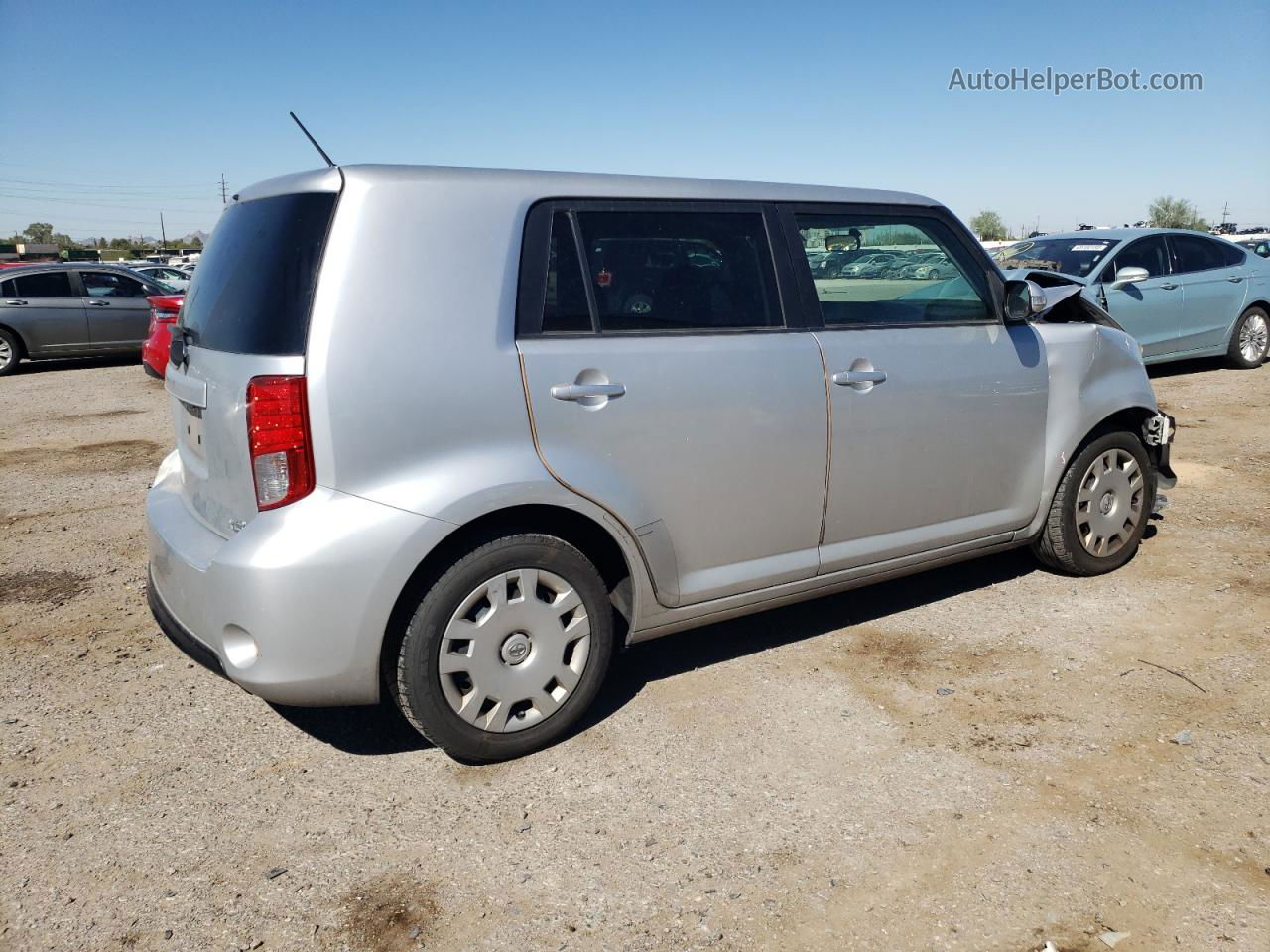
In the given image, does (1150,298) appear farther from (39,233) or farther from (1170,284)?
(39,233)

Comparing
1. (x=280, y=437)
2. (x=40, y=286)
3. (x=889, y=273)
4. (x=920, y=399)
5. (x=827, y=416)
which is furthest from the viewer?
(x=40, y=286)

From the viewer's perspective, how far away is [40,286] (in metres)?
14.4

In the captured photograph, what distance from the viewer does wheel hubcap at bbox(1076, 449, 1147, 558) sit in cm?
465

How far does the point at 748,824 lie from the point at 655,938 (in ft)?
1.82

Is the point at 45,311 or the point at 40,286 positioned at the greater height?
the point at 40,286

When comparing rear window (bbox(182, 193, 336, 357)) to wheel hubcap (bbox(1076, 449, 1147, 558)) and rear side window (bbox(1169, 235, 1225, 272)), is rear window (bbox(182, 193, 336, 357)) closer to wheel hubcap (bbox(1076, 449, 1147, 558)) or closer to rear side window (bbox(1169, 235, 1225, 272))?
wheel hubcap (bbox(1076, 449, 1147, 558))

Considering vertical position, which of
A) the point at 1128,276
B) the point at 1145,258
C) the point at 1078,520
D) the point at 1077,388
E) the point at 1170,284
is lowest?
the point at 1078,520

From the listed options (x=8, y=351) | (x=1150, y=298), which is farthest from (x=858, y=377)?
(x=8, y=351)

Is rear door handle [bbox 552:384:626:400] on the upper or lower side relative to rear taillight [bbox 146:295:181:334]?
upper

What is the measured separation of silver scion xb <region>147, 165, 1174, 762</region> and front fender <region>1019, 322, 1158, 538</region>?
242mm

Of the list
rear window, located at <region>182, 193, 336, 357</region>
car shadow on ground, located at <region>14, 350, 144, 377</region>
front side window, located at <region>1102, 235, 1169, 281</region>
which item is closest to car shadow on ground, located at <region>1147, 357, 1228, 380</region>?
front side window, located at <region>1102, 235, 1169, 281</region>

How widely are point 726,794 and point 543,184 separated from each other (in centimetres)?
200

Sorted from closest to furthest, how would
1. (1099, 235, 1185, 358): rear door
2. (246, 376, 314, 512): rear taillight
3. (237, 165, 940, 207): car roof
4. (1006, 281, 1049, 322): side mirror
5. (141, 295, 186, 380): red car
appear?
1. (246, 376, 314, 512): rear taillight
2. (237, 165, 940, 207): car roof
3. (1006, 281, 1049, 322): side mirror
4. (141, 295, 186, 380): red car
5. (1099, 235, 1185, 358): rear door

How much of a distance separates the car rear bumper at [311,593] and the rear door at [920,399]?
165cm
